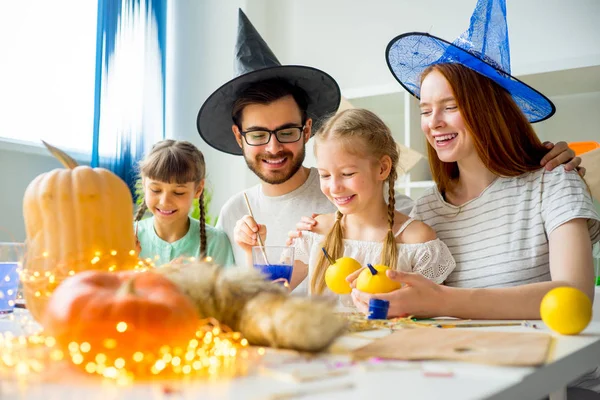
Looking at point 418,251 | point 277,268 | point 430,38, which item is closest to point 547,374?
point 277,268

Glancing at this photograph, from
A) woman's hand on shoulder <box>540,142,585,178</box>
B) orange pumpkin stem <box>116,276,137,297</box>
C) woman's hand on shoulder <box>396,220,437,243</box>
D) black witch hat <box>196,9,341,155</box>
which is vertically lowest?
orange pumpkin stem <box>116,276,137,297</box>

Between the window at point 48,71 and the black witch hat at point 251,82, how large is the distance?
4.71 ft

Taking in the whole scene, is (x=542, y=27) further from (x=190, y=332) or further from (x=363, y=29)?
(x=190, y=332)

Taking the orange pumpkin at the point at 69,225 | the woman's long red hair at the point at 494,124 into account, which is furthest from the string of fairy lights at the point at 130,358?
the woman's long red hair at the point at 494,124

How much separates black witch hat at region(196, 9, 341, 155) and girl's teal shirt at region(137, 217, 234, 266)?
402mm

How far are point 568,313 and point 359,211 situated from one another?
38.0 inches

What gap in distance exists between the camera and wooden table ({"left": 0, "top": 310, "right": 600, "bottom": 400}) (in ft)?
1.69

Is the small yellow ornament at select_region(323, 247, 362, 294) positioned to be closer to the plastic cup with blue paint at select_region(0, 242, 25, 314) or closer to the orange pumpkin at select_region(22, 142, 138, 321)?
the orange pumpkin at select_region(22, 142, 138, 321)

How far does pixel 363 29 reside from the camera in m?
4.15

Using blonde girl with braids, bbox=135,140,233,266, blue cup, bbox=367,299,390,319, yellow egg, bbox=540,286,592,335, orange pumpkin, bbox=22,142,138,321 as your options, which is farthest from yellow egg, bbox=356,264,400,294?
blonde girl with braids, bbox=135,140,233,266

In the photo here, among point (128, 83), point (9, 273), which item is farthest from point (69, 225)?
point (128, 83)

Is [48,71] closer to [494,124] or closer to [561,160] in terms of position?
[494,124]

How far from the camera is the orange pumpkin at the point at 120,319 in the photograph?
571 mm

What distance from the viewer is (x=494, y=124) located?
64.1 inches
